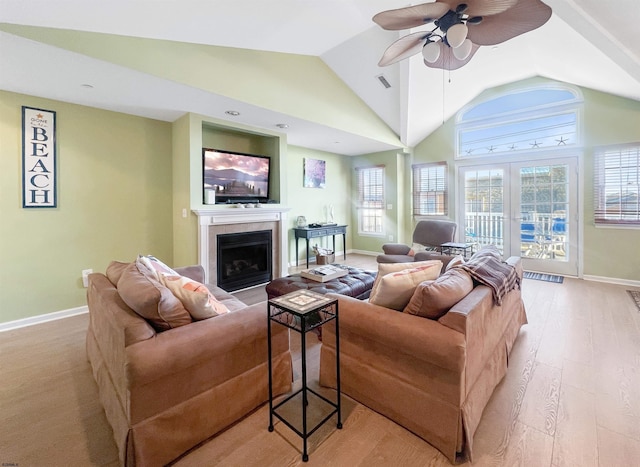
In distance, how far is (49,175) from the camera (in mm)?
3137

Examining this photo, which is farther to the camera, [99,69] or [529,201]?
[529,201]

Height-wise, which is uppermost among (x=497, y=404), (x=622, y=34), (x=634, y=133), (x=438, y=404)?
(x=622, y=34)

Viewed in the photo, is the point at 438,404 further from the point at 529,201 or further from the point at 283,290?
the point at 529,201

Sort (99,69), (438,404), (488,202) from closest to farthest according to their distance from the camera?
(438,404)
(99,69)
(488,202)

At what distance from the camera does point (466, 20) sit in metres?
2.09

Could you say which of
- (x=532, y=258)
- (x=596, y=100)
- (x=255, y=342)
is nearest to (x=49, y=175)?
(x=255, y=342)

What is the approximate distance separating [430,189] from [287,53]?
3963 mm

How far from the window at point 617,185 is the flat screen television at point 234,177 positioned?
16.8 feet

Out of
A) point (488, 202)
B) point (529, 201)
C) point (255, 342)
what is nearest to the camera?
point (255, 342)

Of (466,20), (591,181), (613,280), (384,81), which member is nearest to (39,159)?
(466,20)

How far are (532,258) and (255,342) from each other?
17.5 feet

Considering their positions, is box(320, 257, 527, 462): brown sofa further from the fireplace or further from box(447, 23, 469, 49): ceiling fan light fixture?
the fireplace

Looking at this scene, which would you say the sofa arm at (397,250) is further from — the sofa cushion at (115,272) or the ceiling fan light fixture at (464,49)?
the sofa cushion at (115,272)

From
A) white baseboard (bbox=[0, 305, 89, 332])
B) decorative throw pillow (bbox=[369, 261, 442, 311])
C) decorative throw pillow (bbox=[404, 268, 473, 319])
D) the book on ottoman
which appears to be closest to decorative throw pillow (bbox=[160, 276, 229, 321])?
decorative throw pillow (bbox=[369, 261, 442, 311])
